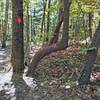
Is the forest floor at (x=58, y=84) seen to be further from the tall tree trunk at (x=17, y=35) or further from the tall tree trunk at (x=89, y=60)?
the tall tree trunk at (x=17, y=35)

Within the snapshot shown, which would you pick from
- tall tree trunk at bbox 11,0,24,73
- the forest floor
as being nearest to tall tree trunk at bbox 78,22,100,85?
the forest floor

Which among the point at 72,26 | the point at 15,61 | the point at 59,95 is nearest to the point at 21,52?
the point at 15,61

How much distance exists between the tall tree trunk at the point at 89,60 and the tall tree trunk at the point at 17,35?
104 inches

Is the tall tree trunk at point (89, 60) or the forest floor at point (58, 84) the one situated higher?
the tall tree trunk at point (89, 60)

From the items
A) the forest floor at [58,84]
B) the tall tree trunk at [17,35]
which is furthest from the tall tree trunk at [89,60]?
the tall tree trunk at [17,35]

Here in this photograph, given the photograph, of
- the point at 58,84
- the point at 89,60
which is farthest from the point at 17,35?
the point at 89,60

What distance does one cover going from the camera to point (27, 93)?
6977mm

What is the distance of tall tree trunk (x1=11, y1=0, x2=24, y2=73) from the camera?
8.52 metres

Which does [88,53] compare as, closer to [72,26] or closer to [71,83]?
[71,83]

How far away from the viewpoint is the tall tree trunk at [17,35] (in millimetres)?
8516

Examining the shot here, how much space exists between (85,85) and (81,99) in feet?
2.16

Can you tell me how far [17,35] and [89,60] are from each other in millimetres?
2931

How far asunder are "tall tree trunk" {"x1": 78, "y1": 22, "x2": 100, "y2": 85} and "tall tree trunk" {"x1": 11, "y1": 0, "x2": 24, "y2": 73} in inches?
104

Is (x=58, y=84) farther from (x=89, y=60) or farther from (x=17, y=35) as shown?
(x=17, y=35)
